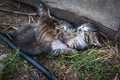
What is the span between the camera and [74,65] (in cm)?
271

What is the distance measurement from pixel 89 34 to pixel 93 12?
0.28 metres

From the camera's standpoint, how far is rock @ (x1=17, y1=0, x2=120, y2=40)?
2.79 m

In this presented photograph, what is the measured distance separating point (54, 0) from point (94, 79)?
1189mm

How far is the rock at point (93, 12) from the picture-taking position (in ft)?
9.17

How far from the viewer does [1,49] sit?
2854mm

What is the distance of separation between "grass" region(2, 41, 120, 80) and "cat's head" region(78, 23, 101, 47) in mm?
97

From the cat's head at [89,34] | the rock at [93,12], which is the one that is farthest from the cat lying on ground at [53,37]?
the rock at [93,12]

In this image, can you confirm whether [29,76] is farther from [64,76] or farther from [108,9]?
[108,9]

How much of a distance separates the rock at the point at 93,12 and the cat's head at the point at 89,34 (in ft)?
0.28

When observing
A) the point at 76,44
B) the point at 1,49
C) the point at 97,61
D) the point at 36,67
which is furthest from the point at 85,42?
the point at 1,49

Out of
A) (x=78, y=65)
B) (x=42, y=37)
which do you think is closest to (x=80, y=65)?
(x=78, y=65)

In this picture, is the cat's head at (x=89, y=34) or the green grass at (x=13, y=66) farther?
the cat's head at (x=89, y=34)

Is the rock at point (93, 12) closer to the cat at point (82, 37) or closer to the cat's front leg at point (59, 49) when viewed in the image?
the cat at point (82, 37)

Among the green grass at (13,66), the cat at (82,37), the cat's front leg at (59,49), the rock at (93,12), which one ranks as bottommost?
the green grass at (13,66)
